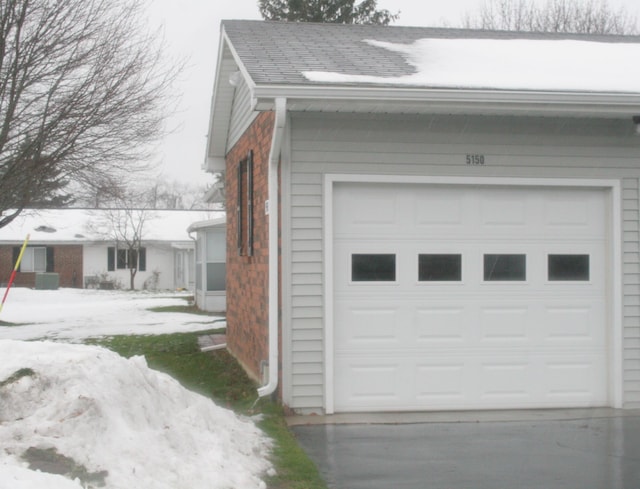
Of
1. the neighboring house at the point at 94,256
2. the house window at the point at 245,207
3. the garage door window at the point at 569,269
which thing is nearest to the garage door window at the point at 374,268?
the garage door window at the point at 569,269

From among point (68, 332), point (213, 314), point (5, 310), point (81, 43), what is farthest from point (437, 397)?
point (5, 310)

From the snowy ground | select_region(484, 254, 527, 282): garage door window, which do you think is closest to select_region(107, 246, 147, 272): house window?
select_region(484, 254, 527, 282): garage door window

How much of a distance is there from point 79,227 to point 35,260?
8.75 ft

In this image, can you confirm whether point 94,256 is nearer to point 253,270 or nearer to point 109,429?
point 253,270

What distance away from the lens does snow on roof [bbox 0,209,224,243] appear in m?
41.2

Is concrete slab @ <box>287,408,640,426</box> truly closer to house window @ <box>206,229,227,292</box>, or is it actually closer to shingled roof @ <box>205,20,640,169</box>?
shingled roof @ <box>205,20,640,169</box>

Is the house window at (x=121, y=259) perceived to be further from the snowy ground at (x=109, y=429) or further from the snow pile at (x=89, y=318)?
the snowy ground at (x=109, y=429)

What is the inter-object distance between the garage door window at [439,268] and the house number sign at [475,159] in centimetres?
100

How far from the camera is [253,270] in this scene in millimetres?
10750

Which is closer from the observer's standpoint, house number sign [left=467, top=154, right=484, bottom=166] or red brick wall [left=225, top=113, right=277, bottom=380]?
house number sign [left=467, top=154, right=484, bottom=166]

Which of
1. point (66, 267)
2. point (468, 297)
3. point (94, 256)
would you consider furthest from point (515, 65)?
point (66, 267)

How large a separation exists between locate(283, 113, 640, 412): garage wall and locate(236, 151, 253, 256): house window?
83.5 inches

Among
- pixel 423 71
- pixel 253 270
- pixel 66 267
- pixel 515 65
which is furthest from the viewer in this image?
pixel 66 267

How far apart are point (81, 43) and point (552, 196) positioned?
29.5 ft
